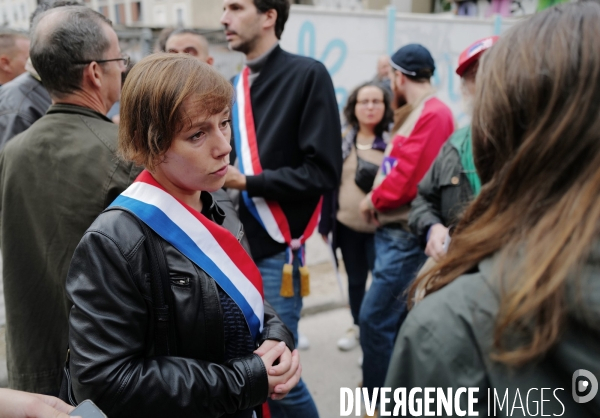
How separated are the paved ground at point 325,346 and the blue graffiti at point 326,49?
7.85 ft

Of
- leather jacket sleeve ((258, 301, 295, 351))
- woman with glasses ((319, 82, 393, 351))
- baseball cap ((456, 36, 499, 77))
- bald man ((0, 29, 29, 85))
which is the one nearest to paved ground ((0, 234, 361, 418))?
woman with glasses ((319, 82, 393, 351))

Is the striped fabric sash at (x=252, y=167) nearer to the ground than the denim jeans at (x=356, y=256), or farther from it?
farther from it

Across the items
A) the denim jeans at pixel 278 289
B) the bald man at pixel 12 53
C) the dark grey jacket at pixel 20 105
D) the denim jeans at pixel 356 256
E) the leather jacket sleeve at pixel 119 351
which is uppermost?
the bald man at pixel 12 53

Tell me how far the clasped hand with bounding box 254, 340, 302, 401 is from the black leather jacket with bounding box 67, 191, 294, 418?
0.36 ft

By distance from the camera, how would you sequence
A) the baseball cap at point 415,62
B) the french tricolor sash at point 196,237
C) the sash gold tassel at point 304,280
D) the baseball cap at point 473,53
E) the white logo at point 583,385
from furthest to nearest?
the baseball cap at point 415,62 → the sash gold tassel at point 304,280 → the baseball cap at point 473,53 → the french tricolor sash at point 196,237 → the white logo at point 583,385

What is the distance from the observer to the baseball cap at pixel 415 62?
3002 mm

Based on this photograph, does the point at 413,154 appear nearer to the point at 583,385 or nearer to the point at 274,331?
the point at 274,331

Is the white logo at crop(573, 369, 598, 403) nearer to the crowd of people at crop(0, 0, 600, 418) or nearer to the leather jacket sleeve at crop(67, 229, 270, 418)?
the crowd of people at crop(0, 0, 600, 418)

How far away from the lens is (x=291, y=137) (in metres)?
2.34

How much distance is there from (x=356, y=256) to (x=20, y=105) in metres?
2.19

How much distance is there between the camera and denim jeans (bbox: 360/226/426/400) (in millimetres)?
2818

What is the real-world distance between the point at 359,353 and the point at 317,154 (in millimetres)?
1887

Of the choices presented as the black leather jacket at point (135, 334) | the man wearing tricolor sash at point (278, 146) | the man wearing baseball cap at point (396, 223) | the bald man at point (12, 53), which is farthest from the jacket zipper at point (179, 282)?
the bald man at point (12, 53)

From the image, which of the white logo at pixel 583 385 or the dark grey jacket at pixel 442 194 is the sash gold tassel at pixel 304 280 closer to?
the dark grey jacket at pixel 442 194
